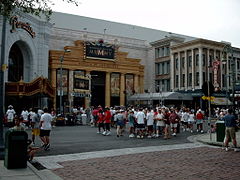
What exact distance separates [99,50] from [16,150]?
41959 millimetres

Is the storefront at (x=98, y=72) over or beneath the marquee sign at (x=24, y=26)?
beneath

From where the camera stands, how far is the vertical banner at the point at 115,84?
168 ft

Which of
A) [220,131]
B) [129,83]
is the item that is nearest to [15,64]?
[129,83]

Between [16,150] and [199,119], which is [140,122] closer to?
[199,119]

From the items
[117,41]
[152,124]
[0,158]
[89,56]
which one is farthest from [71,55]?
[0,158]

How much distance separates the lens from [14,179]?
737cm

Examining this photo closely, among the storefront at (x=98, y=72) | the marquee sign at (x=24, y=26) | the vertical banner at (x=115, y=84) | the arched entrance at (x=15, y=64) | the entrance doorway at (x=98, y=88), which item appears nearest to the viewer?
the marquee sign at (x=24, y=26)

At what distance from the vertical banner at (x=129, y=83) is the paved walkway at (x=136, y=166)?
40770 millimetres

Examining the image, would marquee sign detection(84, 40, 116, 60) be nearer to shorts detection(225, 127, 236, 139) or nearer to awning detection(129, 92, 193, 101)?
awning detection(129, 92, 193, 101)

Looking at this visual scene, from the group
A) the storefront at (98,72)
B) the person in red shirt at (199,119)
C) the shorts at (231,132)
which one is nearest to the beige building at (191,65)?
the storefront at (98,72)

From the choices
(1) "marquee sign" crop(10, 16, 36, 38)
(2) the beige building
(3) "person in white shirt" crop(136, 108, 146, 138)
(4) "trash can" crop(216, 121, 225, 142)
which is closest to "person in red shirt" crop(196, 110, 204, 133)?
(3) "person in white shirt" crop(136, 108, 146, 138)

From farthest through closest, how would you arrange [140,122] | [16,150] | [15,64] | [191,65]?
[191,65] < [15,64] < [140,122] < [16,150]

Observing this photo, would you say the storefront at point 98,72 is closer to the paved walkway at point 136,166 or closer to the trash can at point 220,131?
the trash can at point 220,131

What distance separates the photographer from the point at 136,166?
9141 millimetres
